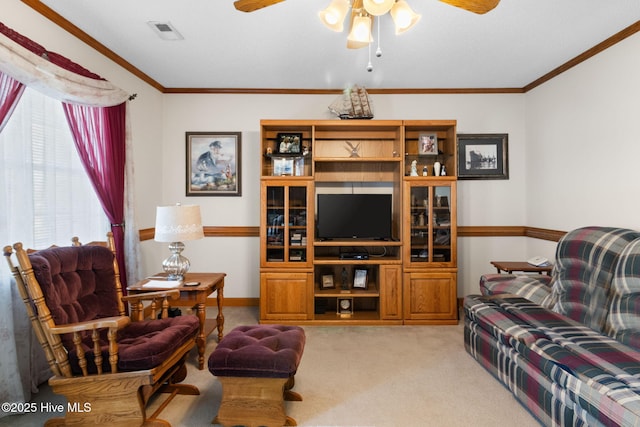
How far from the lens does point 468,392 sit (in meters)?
2.47

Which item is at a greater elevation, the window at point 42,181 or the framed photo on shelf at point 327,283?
the window at point 42,181

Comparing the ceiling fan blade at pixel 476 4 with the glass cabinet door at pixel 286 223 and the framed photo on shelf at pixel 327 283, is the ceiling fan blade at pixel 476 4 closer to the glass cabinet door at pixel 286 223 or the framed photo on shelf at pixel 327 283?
the glass cabinet door at pixel 286 223

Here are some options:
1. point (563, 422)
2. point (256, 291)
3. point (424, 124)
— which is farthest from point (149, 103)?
point (563, 422)

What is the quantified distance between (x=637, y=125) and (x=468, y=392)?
248 cm

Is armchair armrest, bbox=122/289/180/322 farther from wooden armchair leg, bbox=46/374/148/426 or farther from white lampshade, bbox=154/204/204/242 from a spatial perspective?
wooden armchair leg, bbox=46/374/148/426

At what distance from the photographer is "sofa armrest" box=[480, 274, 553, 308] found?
2.88 meters

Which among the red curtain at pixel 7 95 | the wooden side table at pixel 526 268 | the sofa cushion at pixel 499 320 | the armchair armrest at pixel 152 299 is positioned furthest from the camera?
the wooden side table at pixel 526 268

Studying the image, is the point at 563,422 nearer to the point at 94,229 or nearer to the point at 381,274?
the point at 381,274

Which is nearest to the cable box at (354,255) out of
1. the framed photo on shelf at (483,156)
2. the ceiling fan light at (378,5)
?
the framed photo on shelf at (483,156)

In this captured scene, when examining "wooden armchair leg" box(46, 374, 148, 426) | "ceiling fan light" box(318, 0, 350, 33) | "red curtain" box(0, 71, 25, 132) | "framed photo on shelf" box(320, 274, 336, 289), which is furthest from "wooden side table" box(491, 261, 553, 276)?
"red curtain" box(0, 71, 25, 132)

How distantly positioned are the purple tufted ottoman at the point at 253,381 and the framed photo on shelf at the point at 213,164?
104 inches

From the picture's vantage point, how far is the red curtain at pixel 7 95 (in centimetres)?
212

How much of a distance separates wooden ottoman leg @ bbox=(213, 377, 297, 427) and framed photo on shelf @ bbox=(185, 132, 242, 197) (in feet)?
9.01

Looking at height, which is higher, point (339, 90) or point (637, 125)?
point (339, 90)
